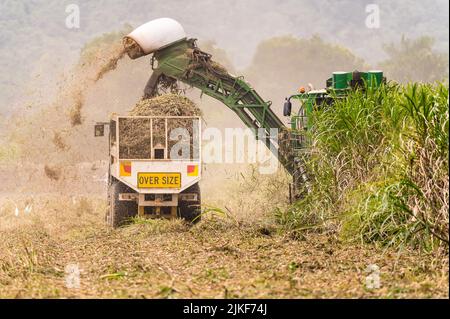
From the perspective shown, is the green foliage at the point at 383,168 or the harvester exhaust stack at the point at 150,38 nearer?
the green foliage at the point at 383,168

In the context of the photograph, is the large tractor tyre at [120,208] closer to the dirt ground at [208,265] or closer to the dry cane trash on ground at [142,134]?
the dry cane trash on ground at [142,134]

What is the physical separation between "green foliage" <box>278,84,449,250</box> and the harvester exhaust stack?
5.50 meters

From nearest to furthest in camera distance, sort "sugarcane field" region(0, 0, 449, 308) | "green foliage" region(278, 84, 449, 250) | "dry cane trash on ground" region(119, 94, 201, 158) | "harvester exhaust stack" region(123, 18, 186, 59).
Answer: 1. "sugarcane field" region(0, 0, 449, 308)
2. "green foliage" region(278, 84, 449, 250)
3. "dry cane trash on ground" region(119, 94, 201, 158)
4. "harvester exhaust stack" region(123, 18, 186, 59)

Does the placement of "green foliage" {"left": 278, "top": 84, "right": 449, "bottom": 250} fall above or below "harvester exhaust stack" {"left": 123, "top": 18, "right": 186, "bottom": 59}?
below

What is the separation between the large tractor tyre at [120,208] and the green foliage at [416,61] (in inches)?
2470

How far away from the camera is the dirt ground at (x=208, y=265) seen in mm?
7660

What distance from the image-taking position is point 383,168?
35.7ft

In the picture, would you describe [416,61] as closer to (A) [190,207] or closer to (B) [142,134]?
(A) [190,207]

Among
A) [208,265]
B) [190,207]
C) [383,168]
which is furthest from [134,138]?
[208,265]

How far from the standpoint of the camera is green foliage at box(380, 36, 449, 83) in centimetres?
8017

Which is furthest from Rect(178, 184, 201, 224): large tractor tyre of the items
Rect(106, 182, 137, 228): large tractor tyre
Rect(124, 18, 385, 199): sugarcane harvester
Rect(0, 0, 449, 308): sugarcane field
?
Rect(124, 18, 385, 199): sugarcane harvester

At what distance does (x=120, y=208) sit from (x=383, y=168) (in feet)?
21.5

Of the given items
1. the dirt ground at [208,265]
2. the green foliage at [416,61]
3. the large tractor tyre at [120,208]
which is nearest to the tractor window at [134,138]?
the large tractor tyre at [120,208]

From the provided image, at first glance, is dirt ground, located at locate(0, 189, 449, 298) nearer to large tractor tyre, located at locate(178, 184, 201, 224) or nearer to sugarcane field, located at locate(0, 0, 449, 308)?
sugarcane field, located at locate(0, 0, 449, 308)
